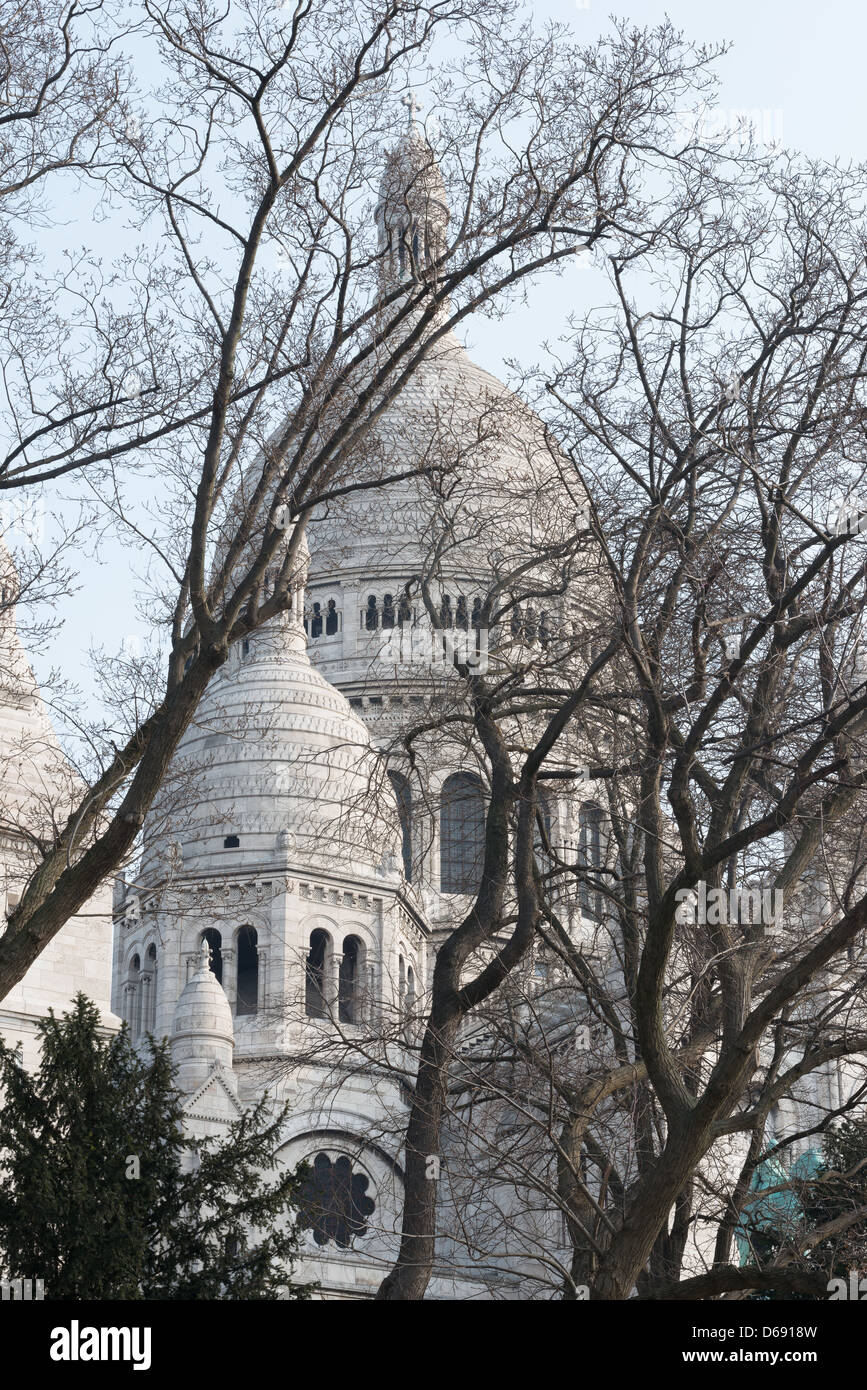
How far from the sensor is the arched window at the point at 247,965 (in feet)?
175

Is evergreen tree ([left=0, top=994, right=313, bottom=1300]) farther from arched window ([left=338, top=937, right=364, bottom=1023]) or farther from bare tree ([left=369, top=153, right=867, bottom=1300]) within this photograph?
arched window ([left=338, top=937, right=364, bottom=1023])

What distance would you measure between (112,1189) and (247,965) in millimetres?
34677

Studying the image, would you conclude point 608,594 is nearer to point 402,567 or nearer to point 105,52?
point 105,52

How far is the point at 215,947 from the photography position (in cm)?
5341

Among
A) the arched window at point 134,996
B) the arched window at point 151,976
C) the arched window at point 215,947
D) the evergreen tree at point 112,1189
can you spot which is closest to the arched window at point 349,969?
the arched window at point 215,947

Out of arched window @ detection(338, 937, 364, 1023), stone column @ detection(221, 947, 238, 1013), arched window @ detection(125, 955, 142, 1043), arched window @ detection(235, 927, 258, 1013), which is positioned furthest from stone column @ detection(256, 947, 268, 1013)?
arched window @ detection(125, 955, 142, 1043)

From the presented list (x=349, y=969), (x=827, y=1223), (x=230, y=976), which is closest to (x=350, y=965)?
(x=349, y=969)

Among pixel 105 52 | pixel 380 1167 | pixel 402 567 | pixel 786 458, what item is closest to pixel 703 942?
pixel 786 458

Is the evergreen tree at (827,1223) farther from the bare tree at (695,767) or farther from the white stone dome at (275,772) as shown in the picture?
the white stone dome at (275,772)

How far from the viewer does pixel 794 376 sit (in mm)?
16438

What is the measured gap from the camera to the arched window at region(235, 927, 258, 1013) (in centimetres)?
5325

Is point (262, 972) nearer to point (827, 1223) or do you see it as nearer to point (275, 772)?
point (275, 772)

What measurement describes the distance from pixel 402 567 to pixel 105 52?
54370mm

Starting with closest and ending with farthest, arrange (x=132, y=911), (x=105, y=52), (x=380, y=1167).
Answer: (x=105, y=52) < (x=132, y=911) < (x=380, y=1167)
